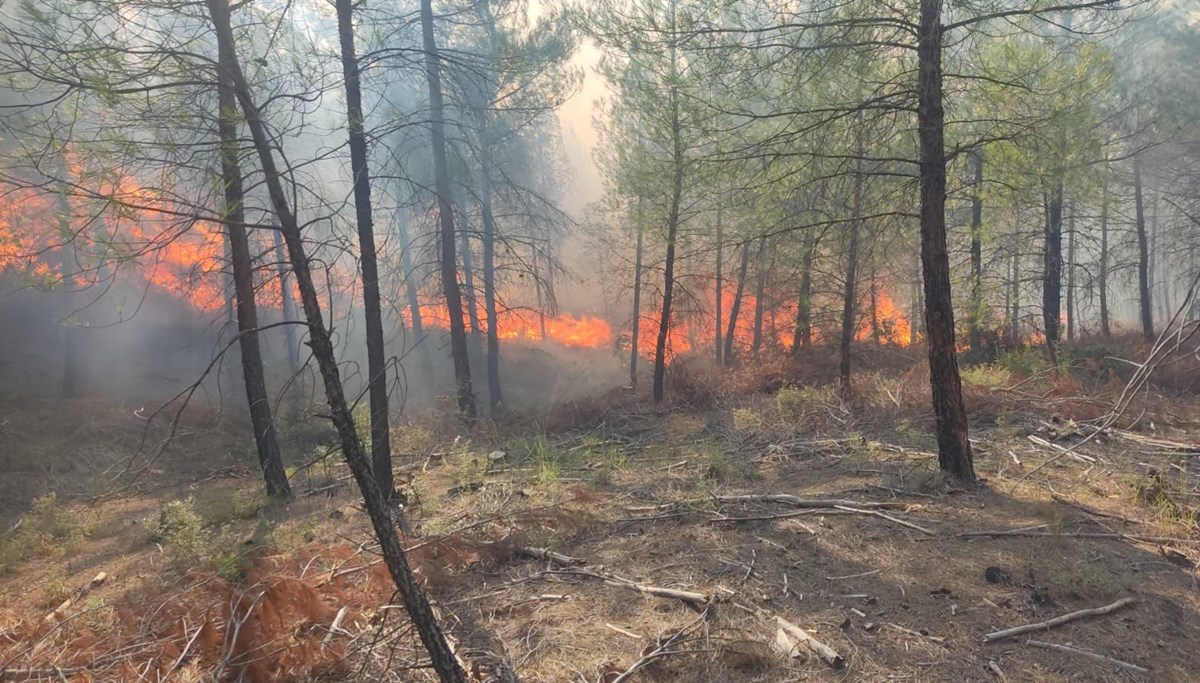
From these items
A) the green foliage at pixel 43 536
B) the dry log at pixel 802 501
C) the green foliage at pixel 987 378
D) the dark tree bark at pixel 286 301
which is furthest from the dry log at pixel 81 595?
the green foliage at pixel 987 378

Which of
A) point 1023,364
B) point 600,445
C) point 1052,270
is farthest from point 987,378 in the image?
point 600,445

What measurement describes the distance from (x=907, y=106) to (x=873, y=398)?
19.0 ft

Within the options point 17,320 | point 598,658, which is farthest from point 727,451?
point 17,320

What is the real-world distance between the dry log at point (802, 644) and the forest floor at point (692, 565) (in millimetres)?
33

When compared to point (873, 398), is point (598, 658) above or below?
below

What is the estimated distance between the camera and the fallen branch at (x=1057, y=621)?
353 centimetres

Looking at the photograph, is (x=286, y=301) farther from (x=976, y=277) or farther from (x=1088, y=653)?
(x=1088, y=653)

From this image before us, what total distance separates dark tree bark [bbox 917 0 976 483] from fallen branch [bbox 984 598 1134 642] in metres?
2.33

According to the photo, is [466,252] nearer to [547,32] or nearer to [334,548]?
[547,32]

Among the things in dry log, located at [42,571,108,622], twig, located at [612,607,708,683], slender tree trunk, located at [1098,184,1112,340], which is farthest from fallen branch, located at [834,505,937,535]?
slender tree trunk, located at [1098,184,1112,340]

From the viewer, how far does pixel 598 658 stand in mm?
3568

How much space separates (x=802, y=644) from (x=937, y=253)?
411cm

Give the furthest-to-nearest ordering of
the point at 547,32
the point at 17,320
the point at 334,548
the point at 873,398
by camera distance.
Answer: the point at 17,320, the point at 547,32, the point at 873,398, the point at 334,548

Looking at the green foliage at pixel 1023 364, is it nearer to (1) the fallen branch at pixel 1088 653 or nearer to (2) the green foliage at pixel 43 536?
(1) the fallen branch at pixel 1088 653
